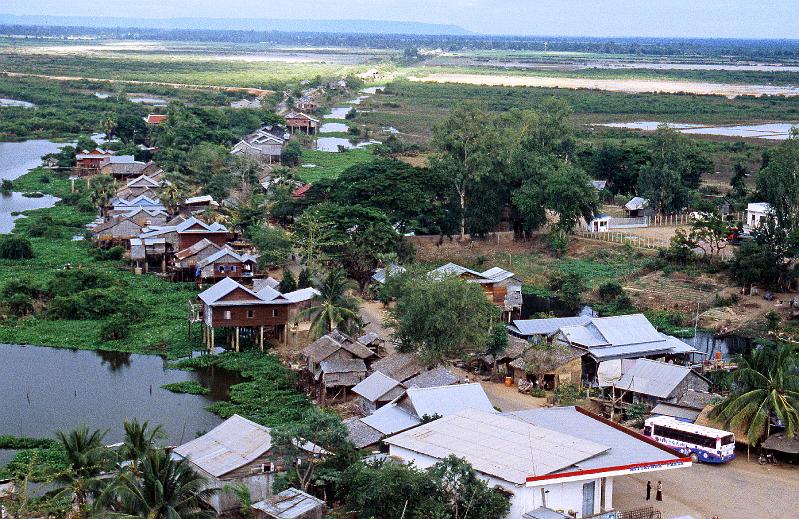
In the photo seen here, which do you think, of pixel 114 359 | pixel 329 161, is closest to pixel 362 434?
pixel 114 359

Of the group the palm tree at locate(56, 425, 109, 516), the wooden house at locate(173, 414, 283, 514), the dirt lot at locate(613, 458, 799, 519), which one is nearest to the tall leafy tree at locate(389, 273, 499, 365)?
the wooden house at locate(173, 414, 283, 514)

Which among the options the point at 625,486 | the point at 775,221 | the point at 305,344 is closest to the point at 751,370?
the point at 625,486

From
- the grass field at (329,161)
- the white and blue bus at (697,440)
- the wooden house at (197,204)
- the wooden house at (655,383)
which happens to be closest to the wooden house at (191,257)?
the wooden house at (197,204)

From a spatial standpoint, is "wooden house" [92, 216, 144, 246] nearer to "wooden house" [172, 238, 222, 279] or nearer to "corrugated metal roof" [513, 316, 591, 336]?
"wooden house" [172, 238, 222, 279]

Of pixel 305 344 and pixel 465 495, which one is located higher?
pixel 465 495

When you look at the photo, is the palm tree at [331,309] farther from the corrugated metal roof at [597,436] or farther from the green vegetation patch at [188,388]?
the corrugated metal roof at [597,436]

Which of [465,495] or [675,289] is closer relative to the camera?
[465,495]

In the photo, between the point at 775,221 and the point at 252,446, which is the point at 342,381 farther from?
the point at 775,221
